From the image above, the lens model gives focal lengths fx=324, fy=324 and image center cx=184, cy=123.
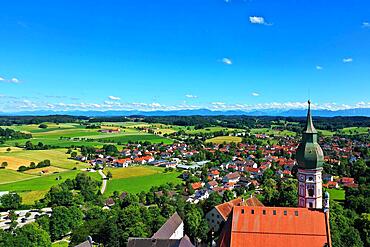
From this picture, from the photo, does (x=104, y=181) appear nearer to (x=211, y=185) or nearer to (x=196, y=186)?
(x=196, y=186)

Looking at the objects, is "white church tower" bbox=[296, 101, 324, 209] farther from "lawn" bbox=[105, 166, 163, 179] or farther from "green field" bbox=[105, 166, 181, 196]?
"lawn" bbox=[105, 166, 163, 179]

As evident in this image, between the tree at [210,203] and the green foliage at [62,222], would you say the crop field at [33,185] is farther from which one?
the tree at [210,203]

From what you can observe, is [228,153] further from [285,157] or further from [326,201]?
[326,201]

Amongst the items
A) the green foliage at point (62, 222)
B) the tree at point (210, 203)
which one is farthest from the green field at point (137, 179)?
the tree at point (210, 203)

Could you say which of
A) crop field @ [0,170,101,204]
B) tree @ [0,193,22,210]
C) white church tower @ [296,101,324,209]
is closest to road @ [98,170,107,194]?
crop field @ [0,170,101,204]

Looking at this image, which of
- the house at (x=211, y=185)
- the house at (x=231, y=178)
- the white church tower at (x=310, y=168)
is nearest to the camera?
the white church tower at (x=310, y=168)

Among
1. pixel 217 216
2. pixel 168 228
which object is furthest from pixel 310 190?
pixel 217 216
